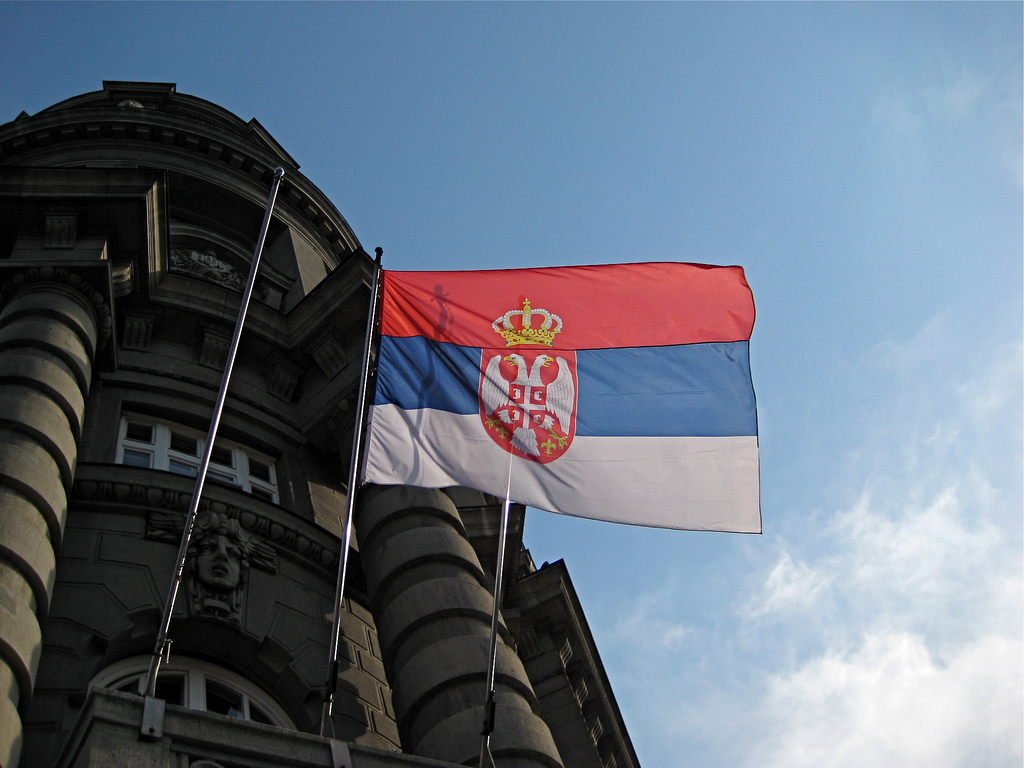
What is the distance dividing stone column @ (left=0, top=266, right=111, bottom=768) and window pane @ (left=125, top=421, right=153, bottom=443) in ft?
4.50

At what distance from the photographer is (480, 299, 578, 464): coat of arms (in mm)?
14062

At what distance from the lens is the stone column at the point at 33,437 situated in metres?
11.0

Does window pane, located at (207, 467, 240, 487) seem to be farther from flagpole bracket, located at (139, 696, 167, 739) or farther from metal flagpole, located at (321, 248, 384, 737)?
flagpole bracket, located at (139, 696, 167, 739)

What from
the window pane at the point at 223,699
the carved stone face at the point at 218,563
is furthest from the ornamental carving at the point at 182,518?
the window pane at the point at 223,699

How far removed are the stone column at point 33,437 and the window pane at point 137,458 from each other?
4.58ft

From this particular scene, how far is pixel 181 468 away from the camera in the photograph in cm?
1703

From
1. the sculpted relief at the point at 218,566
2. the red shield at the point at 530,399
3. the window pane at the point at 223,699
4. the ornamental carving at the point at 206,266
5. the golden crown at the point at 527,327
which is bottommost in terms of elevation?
the window pane at the point at 223,699

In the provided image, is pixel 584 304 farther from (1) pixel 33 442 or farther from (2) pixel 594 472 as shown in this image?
(1) pixel 33 442

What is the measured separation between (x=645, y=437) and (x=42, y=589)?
7.06 metres

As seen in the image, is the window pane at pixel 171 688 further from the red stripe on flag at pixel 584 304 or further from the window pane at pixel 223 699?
the red stripe on flag at pixel 584 304

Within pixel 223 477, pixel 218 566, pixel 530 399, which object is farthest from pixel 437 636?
pixel 223 477

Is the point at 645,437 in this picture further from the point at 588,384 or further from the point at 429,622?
the point at 429,622

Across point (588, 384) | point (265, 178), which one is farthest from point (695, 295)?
point (265, 178)

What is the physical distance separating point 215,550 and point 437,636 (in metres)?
3.14
